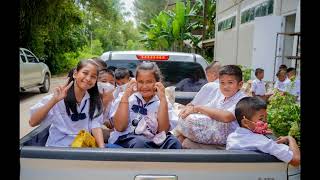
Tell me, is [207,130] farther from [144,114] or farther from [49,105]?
[49,105]

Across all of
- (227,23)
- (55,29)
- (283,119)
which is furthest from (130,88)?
(227,23)

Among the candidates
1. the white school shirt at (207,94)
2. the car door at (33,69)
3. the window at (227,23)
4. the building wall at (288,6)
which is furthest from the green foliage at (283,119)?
the window at (227,23)

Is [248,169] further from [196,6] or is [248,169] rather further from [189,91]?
[196,6]

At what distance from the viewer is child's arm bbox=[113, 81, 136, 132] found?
3068mm

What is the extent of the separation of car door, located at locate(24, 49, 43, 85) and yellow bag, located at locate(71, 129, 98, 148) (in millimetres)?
10232

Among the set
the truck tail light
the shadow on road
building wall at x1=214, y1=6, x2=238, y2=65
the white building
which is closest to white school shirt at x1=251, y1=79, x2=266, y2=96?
the white building

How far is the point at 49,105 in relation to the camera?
2.92m

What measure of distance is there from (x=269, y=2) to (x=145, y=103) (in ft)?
36.3

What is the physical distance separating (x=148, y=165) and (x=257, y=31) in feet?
32.6

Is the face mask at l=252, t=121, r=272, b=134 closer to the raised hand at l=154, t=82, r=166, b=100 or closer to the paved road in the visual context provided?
the raised hand at l=154, t=82, r=166, b=100

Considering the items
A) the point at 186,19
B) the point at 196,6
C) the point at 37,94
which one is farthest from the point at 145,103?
the point at 196,6

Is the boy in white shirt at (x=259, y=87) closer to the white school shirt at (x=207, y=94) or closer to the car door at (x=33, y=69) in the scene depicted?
the white school shirt at (x=207, y=94)

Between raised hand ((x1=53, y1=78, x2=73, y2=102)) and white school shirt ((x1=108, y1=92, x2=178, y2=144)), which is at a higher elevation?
raised hand ((x1=53, y1=78, x2=73, y2=102))

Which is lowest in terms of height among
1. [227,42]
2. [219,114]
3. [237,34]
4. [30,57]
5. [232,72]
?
[219,114]
